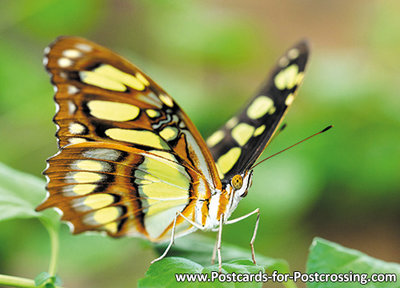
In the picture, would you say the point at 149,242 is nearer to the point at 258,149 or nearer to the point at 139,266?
the point at 258,149

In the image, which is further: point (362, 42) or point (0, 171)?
point (362, 42)

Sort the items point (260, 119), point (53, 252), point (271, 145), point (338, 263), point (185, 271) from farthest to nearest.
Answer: point (271, 145) < point (260, 119) < point (53, 252) < point (338, 263) < point (185, 271)

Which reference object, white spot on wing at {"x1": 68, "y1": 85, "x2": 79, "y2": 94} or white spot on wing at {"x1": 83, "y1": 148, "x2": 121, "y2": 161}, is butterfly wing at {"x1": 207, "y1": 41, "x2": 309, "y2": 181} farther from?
white spot on wing at {"x1": 68, "y1": 85, "x2": 79, "y2": 94}

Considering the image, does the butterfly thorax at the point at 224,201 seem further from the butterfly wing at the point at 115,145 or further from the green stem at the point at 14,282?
the green stem at the point at 14,282

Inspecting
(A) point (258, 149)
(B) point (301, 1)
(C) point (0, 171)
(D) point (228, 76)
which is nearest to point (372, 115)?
(D) point (228, 76)

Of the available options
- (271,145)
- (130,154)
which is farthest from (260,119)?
(271,145)

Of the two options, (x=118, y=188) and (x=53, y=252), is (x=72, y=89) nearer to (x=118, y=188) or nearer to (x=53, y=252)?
(x=118, y=188)

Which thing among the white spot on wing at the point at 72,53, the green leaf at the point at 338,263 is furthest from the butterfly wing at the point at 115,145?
the green leaf at the point at 338,263

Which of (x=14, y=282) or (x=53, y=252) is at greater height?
(x=53, y=252)
